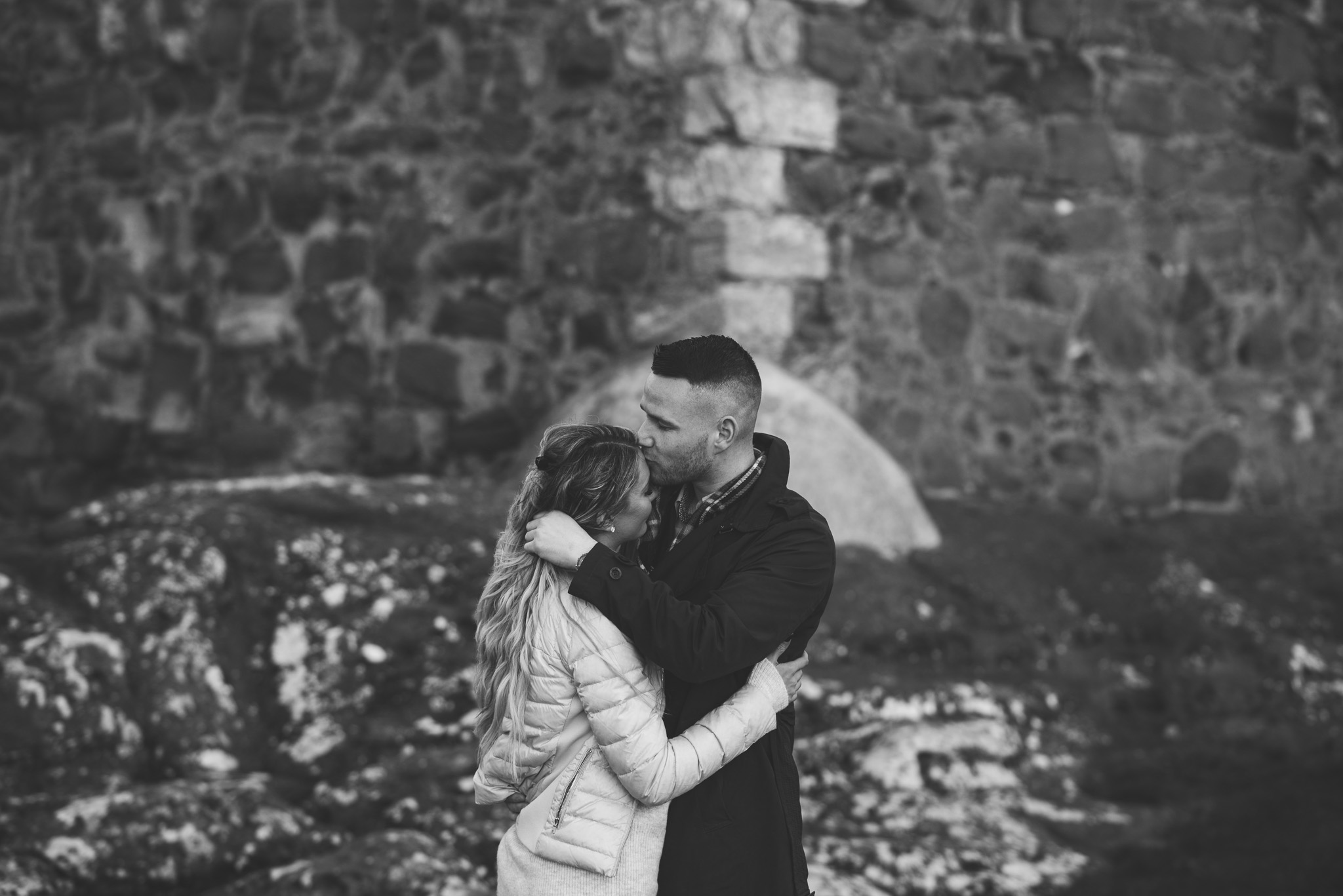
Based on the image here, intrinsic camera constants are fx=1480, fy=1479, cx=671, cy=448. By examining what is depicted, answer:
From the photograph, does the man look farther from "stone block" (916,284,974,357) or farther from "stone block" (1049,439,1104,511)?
"stone block" (1049,439,1104,511)

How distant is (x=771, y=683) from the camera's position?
8.95 feet

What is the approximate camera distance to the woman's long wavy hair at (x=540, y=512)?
271cm

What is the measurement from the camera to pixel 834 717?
16.5ft

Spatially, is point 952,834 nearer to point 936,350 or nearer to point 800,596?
point 800,596

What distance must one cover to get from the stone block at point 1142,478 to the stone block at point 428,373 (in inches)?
127

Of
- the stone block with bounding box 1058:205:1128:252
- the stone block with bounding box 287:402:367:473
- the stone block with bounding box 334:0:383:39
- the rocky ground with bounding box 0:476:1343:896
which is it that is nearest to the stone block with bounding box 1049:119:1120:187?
the stone block with bounding box 1058:205:1128:252

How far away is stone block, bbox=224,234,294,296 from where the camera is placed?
7.16 meters

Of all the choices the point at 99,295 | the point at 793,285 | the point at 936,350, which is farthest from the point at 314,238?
the point at 936,350

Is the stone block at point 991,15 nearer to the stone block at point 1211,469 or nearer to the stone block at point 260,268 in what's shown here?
the stone block at point 1211,469

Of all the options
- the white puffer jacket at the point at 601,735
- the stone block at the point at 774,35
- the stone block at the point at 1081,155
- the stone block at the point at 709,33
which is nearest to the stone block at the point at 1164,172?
the stone block at the point at 1081,155

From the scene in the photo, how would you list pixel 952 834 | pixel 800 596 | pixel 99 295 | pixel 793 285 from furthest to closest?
pixel 99 295
pixel 793 285
pixel 952 834
pixel 800 596

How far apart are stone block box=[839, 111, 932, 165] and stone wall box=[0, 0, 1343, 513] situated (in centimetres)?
2

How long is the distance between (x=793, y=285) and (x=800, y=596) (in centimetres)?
385

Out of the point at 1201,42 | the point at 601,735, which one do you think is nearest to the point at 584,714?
the point at 601,735
